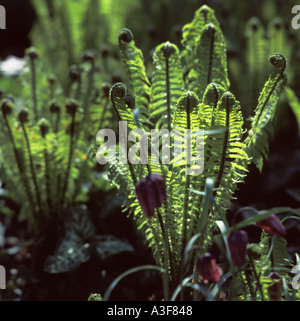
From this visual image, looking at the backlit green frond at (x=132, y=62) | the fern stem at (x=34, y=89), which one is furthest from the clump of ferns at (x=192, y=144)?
the fern stem at (x=34, y=89)

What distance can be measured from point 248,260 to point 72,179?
800 millimetres

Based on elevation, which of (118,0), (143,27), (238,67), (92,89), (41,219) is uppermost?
(118,0)

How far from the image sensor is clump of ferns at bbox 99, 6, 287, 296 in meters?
1.01

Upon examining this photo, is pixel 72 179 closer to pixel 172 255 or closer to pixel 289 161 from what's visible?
pixel 172 255

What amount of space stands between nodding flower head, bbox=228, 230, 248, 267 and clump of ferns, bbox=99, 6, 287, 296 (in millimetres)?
80

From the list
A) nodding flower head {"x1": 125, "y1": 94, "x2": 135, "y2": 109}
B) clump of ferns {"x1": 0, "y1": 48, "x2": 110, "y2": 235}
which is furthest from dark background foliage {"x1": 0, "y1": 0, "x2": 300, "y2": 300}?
nodding flower head {"x1": 125, "y1": 94, "x2": 135, "y2": 109}

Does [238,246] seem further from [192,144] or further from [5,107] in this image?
[5,107]

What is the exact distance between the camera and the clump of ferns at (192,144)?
101 cm

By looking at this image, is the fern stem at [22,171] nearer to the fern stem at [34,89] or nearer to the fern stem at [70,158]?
the fern stem at [70,158]

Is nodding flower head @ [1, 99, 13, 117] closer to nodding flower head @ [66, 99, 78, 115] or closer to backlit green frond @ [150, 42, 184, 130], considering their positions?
nodding flower head @ [66, 99, 78, 115]

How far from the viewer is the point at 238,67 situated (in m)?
2.18

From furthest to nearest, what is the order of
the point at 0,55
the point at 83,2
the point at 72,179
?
the point at 0,55, the point at 83,2, the point at 72,179

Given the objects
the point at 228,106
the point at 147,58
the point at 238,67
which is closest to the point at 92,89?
the point at 147,58
